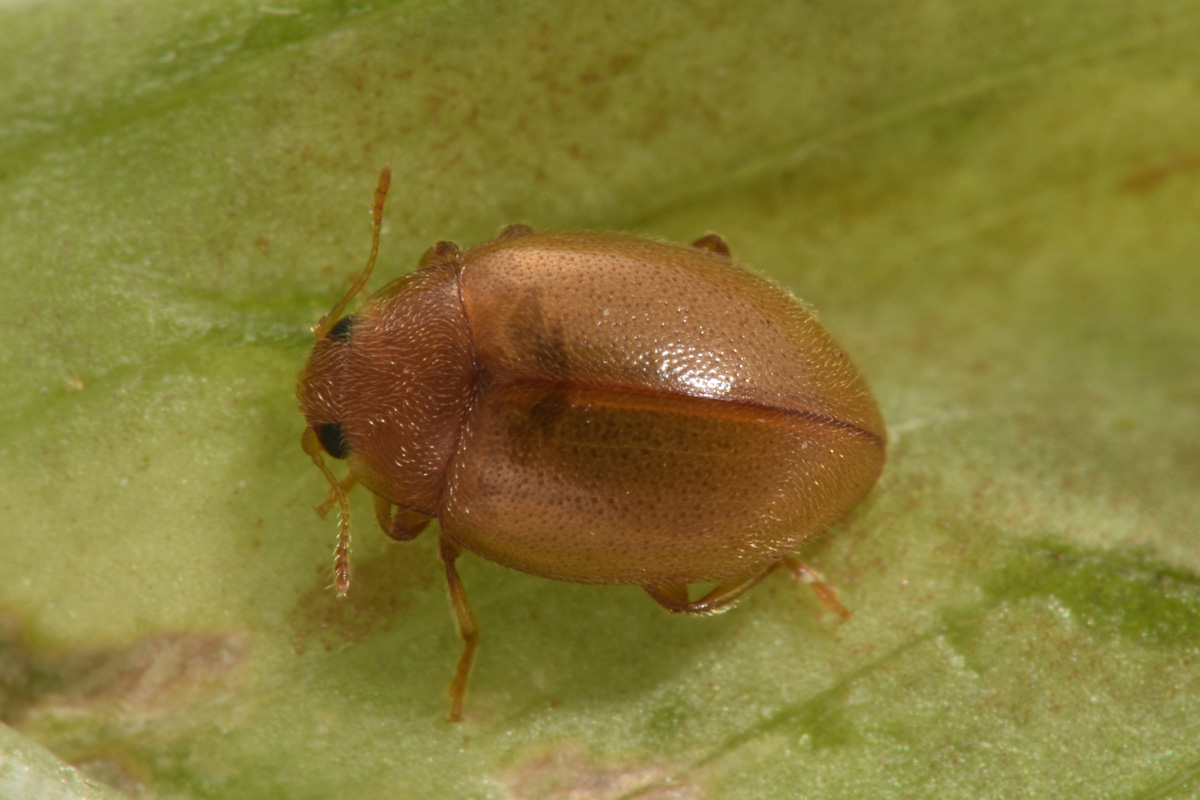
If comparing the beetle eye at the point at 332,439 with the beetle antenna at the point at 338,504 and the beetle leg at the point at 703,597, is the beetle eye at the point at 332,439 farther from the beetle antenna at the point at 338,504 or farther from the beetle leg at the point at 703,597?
the beetle leg at the point at 703,597

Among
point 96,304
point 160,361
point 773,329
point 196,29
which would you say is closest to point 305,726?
point 160,361

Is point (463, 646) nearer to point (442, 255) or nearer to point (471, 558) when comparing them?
point (471, 558)

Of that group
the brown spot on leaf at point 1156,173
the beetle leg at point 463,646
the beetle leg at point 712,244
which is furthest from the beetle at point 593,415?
the brown spot on leaf at point 1156,173

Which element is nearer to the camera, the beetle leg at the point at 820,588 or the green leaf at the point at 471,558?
the green leaf at the point at 471,558

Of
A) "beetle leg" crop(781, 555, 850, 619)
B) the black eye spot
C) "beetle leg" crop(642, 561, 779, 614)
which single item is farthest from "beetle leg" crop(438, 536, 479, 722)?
"beetle leg" crop(781, 555, 850, 619)

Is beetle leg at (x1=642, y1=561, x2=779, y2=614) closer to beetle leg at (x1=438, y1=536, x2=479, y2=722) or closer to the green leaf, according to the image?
the green leaf

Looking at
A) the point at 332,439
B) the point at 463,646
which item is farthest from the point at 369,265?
the point at 463,646

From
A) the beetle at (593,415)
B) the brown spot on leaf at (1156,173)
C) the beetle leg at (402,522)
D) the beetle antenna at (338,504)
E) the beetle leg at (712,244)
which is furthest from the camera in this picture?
the brown spot on leaf at (1156,173)
